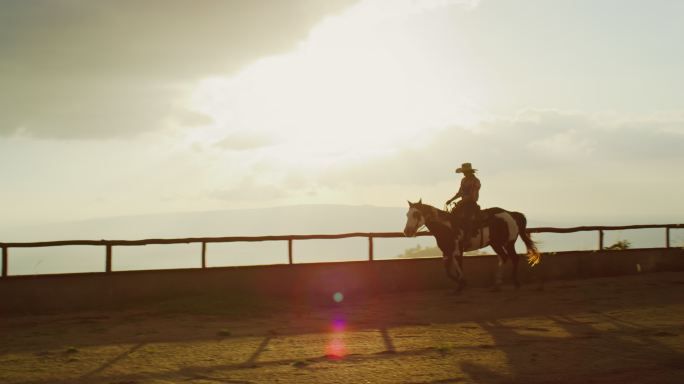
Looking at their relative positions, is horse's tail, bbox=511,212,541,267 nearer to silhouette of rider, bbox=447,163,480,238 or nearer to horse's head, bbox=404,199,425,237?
silhouette of rider, bbox=447,163,480,238

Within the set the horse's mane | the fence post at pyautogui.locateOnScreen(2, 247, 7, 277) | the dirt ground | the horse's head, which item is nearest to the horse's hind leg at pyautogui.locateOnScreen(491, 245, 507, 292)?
the dirt ground

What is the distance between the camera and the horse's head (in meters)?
15.8

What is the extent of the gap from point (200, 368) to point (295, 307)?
6.40 metres

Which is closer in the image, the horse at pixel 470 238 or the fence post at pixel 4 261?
the fence post at pixel 4 261

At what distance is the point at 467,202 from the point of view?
16.3 meters

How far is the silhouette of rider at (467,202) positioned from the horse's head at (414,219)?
808mm

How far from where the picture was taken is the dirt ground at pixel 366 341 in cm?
771

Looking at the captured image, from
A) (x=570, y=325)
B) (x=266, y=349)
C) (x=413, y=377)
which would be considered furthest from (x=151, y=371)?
(x=570, y=325)

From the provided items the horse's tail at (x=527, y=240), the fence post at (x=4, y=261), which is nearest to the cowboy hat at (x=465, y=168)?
the horse's tail at (x=527, y=240)

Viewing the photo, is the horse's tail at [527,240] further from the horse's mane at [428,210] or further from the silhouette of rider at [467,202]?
the horse's mane at [428,210]

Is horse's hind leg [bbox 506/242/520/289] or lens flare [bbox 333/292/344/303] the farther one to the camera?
horse's hind leg [bbox 506/242/520/289]

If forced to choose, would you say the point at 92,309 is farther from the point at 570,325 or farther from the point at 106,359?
the point at 570,325

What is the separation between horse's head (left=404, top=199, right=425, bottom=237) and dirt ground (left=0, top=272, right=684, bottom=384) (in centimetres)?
157

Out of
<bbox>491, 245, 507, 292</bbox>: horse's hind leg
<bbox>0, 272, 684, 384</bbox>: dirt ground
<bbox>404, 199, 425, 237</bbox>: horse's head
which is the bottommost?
<bbox>0, 272, 684, 384</bbox>: dirt ground
